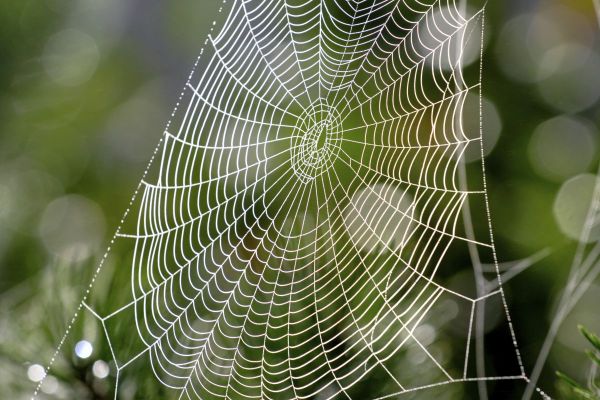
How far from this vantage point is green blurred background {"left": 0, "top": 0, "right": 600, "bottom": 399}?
1.76 ft

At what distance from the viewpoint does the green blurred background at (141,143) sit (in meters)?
0.54

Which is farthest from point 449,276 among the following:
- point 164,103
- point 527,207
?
point 164,103

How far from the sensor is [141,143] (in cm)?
71

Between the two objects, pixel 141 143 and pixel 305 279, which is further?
pixel 141 143

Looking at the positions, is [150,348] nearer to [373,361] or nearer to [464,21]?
[373,361]

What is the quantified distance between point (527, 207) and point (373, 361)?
0.55 ft

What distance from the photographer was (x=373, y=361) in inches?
21.6

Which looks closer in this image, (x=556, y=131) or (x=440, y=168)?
(x=556, y=131)

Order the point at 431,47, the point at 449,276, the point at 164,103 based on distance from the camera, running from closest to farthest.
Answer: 1. the point at 449,276
2. the point at 164,103
3. the point at 431,47

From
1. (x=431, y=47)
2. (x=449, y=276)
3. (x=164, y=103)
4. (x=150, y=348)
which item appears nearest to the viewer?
(x=150, y=348)

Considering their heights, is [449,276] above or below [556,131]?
below

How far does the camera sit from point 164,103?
2.36 ft

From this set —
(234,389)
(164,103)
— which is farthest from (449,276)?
(164,103)

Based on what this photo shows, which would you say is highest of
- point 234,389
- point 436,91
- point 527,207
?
point 436,91
